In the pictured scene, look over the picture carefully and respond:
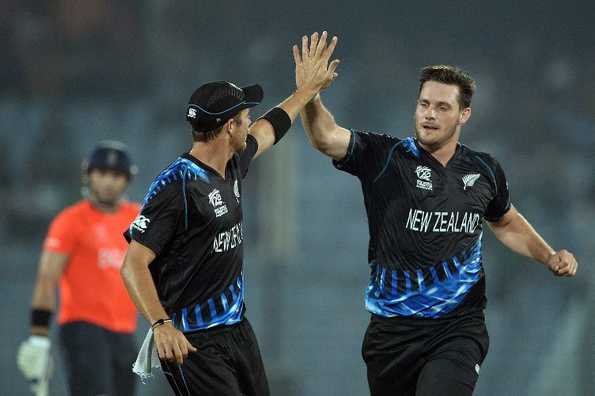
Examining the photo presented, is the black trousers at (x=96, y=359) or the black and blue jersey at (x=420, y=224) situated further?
the black trousers at (x=96, y=359)

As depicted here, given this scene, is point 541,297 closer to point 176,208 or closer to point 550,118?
point 550,118

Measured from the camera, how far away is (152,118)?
8398mm

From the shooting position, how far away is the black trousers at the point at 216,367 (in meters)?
3.78

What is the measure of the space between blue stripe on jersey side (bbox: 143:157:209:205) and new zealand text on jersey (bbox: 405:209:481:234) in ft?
3.46

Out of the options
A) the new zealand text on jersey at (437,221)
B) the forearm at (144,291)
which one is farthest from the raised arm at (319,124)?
the forearm at (144,291)

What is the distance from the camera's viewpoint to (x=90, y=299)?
602 centimetres

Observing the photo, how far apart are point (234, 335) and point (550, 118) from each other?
197 inches

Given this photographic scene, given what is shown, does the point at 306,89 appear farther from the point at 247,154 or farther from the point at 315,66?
the point at 247,154

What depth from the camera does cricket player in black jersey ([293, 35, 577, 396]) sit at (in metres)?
4.36

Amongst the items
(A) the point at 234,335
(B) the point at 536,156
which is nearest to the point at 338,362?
(B) the point at 536,156

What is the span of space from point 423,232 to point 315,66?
0.87m

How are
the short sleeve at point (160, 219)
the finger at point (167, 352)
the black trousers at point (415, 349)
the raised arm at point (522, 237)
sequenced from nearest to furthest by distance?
1. the finger at point (167, 352)
2. the short sleeve at point (160, 219)
3. the black trousers at point (415, 349)
4. the raised arm at point (522, 237)

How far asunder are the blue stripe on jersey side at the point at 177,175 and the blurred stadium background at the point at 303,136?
14.9 feet

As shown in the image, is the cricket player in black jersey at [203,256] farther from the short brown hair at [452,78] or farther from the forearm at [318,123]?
the short brown hair at [452,78]
